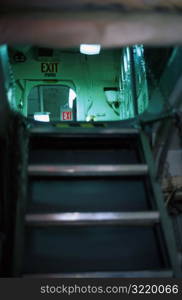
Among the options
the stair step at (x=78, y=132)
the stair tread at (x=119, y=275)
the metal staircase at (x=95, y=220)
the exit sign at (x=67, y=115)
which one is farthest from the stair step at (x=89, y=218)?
the exit sign at (x=67, y=115)

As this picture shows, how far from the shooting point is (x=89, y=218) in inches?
59.4

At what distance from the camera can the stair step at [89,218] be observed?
1.50m

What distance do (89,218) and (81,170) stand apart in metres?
0.37

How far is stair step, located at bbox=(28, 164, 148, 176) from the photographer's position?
5.87ft

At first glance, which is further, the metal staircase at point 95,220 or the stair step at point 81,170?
the stair step at point 81,170

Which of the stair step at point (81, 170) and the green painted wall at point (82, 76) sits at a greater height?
the green painted wall at point (82, 76)

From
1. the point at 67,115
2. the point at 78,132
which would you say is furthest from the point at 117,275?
the point at 67,115

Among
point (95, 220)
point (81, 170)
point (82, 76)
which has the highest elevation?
point (82, 76)

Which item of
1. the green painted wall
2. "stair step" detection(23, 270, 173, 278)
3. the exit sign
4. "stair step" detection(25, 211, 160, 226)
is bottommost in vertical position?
"stair step" detection(23, 270, 173, 278)

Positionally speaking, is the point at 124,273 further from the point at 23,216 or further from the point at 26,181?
the point at 26,181

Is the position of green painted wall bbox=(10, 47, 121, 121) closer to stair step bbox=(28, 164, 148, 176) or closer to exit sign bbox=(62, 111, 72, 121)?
exit sign bbox=(62, 111, 72, 121)

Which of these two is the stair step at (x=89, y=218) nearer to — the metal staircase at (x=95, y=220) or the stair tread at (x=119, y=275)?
the metal staircase at (x=95, y=220)

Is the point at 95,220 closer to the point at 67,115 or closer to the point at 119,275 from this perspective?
the point at 119,275

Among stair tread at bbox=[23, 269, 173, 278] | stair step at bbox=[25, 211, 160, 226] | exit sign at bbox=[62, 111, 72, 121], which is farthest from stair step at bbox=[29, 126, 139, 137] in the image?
exit sign at bbox=[62, 111, 72, 121]
